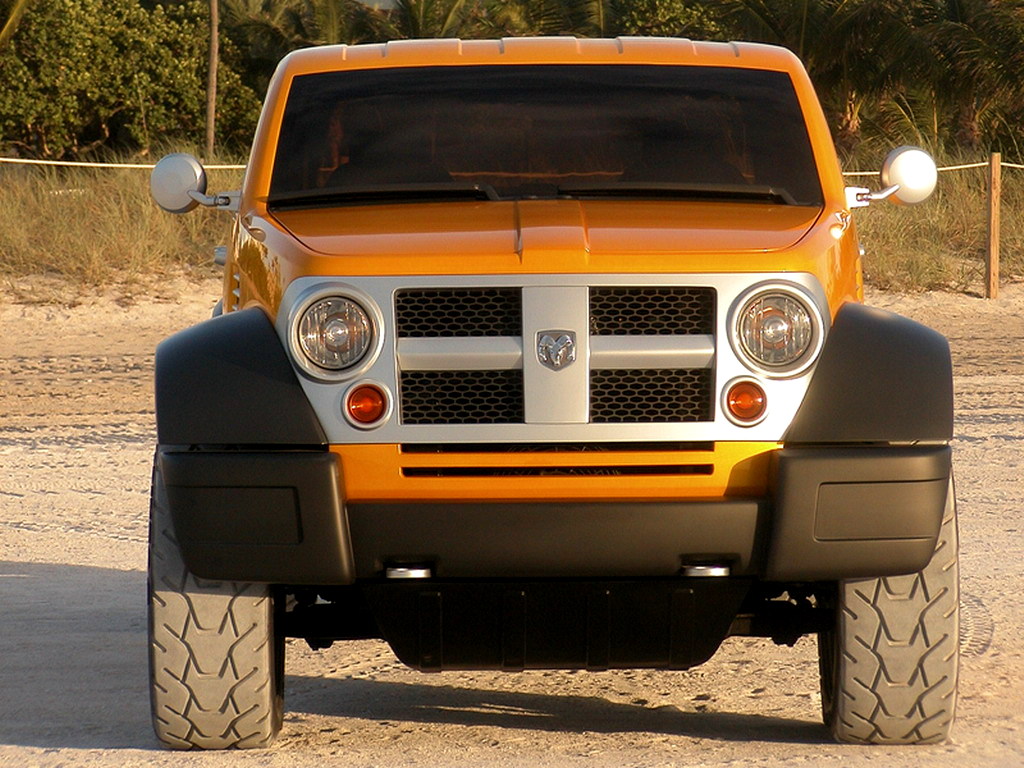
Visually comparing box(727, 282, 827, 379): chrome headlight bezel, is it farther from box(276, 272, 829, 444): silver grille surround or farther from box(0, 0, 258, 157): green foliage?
box(0, 0, 258, 157): green foliage

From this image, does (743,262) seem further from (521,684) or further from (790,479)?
(521,684)

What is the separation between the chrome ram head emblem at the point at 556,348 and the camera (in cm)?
430

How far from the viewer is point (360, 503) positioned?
434cm

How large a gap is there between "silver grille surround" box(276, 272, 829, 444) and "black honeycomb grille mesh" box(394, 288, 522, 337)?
3 cm

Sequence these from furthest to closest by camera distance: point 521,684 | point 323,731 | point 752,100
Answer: point 521,684
point 752,100
point 323,731

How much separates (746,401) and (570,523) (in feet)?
1.68

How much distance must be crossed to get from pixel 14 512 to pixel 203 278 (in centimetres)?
988

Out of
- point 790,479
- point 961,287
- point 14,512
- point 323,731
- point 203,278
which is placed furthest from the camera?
point 961,287

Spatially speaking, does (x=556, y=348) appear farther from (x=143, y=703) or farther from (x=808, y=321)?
(x=143, y=703)

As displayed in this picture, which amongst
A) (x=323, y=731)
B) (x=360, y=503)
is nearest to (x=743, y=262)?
(x=360, y=503)

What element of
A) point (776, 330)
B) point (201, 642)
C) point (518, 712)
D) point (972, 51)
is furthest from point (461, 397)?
point (972, 51)

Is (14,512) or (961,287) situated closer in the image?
(14,512)

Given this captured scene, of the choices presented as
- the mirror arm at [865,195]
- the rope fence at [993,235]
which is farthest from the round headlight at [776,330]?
the rope fence at [993,235]

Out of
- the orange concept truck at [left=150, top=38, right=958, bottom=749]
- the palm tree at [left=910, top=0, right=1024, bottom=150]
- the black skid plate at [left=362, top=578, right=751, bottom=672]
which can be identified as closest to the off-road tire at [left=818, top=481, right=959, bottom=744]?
the orange concept truck at [left=150, top=38, right=958, bottom=749]
